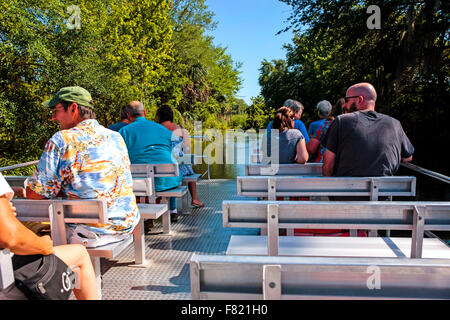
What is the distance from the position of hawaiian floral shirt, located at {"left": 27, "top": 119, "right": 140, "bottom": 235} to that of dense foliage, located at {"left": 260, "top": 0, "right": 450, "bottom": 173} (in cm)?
825

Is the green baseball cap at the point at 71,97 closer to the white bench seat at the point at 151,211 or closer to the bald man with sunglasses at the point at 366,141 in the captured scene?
the white bench seat at the point at 151,211

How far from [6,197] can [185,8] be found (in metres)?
29.4

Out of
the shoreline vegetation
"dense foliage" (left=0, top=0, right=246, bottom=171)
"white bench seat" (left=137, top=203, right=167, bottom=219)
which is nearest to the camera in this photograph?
"white bench seat" (left=137, top=203, right=167, bottom=219)

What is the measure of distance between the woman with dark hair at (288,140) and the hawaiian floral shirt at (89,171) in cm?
220

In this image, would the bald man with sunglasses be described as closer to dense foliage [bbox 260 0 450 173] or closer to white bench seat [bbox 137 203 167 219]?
white bench seat [bbox 137 203 167 219]

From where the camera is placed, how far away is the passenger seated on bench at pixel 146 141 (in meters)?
4.64

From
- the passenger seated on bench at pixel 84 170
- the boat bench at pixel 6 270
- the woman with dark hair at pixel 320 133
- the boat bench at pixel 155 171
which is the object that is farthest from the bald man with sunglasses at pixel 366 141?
the boat bench at pixel 6 270

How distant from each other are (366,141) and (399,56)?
7432 mm

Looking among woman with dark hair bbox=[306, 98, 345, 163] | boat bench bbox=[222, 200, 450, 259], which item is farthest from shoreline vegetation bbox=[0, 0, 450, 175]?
boat bench bbox=[222, 200, 450, 259]

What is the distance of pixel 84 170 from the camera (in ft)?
8.07

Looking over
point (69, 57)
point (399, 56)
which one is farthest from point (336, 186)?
point (69, 57)

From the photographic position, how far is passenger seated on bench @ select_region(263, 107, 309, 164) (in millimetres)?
4316

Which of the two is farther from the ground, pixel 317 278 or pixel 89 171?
pixel 89 171

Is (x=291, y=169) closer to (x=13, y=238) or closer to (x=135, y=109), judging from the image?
(x=135, y=109)
